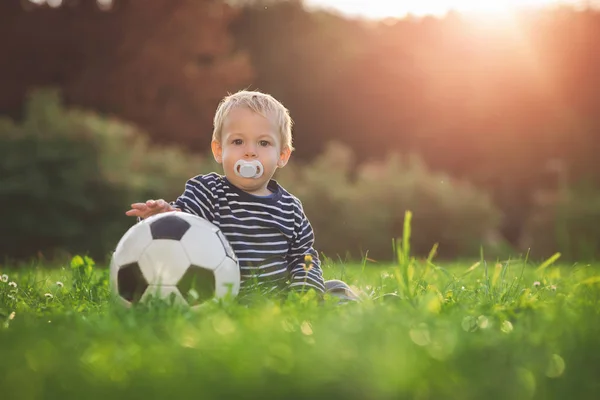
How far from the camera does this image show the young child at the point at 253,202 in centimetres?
376

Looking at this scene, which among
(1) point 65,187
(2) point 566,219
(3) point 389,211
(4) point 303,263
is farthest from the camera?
(3) point 389,211

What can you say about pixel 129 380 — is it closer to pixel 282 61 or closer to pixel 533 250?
pixel 533 250

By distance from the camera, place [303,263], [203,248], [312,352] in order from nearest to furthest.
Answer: [312,352] → [203,248] → [303,263]

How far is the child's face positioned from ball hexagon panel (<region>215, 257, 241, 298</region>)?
0.71 meters

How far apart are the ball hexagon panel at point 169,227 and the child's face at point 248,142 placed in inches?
25.3

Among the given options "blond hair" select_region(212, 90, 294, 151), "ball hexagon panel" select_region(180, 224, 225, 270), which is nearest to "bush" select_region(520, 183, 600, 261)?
"blond hair" select_region(212, 90, 294, 151)

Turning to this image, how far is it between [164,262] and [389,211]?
29.6 ft

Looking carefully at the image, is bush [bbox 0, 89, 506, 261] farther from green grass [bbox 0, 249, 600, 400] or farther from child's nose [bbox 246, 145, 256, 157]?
green grass [bbox 0, 249, 600, 400]

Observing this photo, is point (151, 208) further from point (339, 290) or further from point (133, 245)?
point (339, 290)

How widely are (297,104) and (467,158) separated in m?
5.12

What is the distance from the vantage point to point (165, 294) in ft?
10.1

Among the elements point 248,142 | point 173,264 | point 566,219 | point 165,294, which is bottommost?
point 566,219

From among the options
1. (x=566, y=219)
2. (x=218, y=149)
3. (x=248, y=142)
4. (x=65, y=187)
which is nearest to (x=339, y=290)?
(x=248, y=142)

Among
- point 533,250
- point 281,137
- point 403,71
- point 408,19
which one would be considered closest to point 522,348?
point 281,137
